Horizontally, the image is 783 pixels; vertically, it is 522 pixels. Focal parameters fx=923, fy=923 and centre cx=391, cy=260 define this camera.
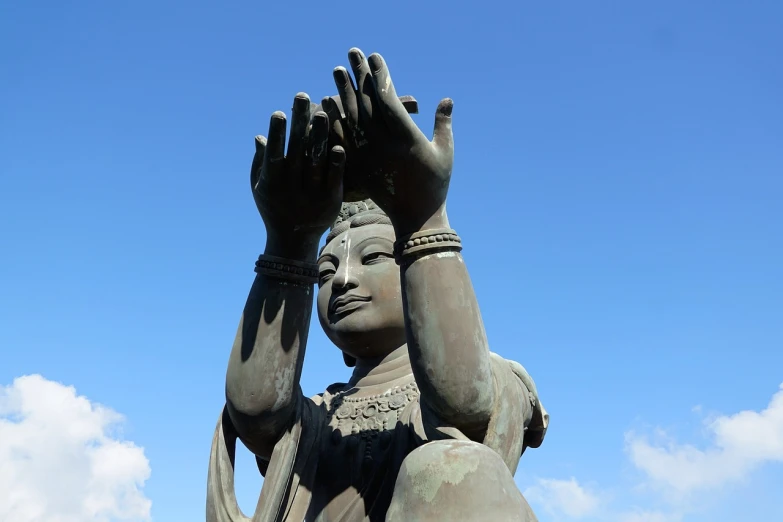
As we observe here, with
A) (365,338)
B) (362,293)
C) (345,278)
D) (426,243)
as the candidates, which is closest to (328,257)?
(345,278)

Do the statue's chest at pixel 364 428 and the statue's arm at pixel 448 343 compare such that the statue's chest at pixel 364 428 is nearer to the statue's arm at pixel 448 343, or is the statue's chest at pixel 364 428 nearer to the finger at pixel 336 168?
the statue's arm at pixel 448 343

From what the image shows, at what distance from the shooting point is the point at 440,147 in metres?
4.70

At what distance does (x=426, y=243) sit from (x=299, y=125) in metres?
0.87

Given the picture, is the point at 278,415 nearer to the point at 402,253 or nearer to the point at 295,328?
the point at 295,328

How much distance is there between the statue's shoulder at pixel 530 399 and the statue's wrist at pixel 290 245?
118cm

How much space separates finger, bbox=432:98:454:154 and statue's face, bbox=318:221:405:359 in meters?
1.06

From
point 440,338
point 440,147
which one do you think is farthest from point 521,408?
point 440,147

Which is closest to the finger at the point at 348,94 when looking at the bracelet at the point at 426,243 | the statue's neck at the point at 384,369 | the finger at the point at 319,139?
the finger at the point at 319,139

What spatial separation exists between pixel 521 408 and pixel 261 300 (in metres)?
1.51

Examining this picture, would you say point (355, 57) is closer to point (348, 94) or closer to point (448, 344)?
point (348, 94)

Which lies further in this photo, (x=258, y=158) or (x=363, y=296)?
(x=363, y=296)

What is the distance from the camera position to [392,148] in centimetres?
459

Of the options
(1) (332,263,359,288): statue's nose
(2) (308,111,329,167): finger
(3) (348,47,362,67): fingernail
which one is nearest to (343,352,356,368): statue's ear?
(1) (332,263,359,288): statue's nose

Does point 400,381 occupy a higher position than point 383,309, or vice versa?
point 383,309
